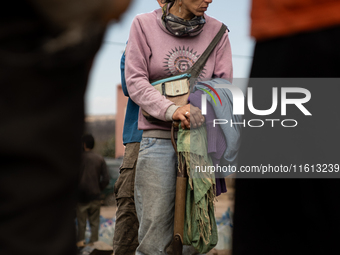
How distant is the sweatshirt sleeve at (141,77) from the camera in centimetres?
230

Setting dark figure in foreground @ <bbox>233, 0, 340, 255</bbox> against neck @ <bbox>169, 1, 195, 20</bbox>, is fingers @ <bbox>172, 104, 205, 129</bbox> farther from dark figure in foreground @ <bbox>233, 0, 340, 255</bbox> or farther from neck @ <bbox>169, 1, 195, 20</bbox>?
dark figure in foreground @ <bbox>233, 0, 340, 255</bbox>

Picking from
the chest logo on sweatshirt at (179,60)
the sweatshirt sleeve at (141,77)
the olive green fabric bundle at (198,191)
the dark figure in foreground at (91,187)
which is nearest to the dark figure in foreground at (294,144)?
the olive green fabric bundle at (198,191)

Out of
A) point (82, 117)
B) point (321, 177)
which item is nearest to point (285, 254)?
point (321, 177)

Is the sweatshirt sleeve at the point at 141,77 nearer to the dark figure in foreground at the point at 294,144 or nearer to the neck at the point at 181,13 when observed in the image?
the neck at the point at 181,13

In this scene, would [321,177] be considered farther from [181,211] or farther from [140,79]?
[140,79]

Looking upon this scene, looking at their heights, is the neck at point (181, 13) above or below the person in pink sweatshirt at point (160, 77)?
above

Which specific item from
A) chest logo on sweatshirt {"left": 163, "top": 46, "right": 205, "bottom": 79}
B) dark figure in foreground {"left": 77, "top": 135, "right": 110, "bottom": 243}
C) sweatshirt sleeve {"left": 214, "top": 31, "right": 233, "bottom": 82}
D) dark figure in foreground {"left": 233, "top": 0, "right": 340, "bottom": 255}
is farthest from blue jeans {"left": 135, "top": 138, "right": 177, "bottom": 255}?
dark figure in foreground {"left": 77, "top": 135, "right": 110, "bottom": 243}

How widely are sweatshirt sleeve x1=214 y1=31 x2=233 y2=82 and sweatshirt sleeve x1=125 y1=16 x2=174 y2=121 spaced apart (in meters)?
0.42

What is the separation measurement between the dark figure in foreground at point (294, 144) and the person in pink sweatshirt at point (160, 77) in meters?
1.10

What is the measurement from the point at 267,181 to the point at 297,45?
37cm

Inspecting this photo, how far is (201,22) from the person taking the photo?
7.98ft

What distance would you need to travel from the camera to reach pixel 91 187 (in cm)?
573

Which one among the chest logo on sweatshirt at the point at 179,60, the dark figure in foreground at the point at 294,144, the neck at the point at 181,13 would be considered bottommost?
the dark figure in foreground at the point at 294,144

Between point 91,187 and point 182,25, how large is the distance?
380 cm
